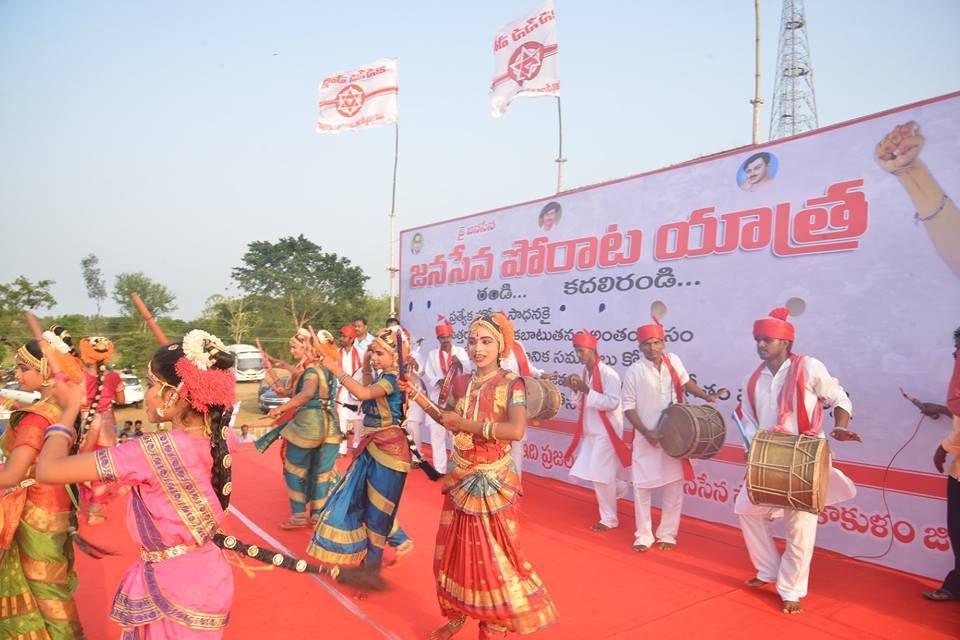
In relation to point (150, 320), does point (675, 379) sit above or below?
below

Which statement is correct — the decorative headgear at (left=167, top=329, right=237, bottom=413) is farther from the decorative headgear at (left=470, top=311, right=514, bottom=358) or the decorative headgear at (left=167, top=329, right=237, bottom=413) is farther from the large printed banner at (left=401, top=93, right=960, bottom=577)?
the large printed banner at (left=401, top=93, right=960, bottom=577)

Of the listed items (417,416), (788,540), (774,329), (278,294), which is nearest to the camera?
Answer: (788,540)

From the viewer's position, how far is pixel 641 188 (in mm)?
7219

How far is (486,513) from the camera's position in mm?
3422

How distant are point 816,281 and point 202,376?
5125 millimetres

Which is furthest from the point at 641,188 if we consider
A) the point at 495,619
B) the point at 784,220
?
the point at 495,619

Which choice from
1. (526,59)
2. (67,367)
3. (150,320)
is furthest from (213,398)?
(526,59)

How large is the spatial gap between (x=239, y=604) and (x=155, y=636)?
2.24 m

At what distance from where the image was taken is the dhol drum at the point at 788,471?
410cm

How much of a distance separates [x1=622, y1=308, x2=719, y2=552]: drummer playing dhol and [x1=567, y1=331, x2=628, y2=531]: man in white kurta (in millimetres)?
497

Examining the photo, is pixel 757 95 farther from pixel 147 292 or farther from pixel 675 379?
pixel 147 292

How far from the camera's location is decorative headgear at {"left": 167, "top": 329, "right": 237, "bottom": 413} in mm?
2439

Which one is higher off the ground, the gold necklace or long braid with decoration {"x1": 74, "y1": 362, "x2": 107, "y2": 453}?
the gold necklace

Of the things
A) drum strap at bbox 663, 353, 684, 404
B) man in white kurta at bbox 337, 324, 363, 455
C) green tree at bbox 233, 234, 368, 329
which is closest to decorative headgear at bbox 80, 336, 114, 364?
drum strap at bbox 663, 353, 684, 404
